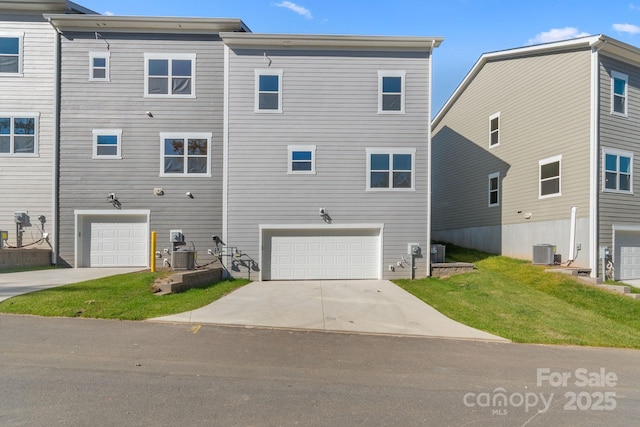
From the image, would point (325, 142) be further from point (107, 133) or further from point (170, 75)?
point (107, 133)

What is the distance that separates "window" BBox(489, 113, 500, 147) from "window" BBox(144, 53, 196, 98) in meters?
13.2

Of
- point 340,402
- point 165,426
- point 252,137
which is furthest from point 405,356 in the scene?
point 252,137

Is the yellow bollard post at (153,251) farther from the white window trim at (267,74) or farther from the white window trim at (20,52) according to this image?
the white window trim at (20,52)

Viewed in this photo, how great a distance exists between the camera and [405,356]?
246 inches

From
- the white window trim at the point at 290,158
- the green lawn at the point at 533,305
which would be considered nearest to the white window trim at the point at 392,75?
the white window trim at the point at 290,158

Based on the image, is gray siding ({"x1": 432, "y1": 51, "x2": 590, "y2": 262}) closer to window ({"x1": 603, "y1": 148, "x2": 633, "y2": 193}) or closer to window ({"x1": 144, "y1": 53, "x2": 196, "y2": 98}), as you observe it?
window ({"x1": 603, "y1": 148, "x2": 633, "y2": 193})

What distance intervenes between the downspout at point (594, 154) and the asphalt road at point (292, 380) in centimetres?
712

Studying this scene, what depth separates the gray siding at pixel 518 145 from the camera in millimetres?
14016

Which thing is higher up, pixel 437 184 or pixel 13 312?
pixel 437 184

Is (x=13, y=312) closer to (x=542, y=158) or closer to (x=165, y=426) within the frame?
(x=165, y=426)

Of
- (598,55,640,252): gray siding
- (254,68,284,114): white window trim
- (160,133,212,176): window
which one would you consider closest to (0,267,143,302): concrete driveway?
(160,133,212,176): window

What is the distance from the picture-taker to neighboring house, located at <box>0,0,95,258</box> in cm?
1430

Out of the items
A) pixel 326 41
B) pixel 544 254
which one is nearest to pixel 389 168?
pixel 326 41

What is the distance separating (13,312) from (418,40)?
14183mm
